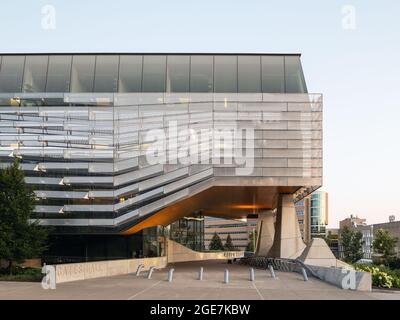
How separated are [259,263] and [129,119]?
1623cm

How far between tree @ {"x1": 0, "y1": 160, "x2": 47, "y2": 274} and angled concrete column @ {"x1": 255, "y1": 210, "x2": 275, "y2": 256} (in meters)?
31.8

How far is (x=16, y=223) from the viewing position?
106ft

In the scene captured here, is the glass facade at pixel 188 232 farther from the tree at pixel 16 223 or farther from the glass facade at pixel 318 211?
the glass facade at pixel 318 211

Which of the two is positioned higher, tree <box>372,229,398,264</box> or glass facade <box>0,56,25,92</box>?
glass facade <box>0,56,25,92</box>

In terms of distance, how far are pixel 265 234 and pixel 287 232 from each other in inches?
Answer: 652

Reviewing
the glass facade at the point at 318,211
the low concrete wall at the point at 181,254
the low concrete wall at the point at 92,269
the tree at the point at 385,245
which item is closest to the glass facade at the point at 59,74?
the low concrete wall at the point at 92,269

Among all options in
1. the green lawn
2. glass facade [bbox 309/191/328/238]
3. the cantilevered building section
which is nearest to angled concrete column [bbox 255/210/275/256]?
the cantilevered building section

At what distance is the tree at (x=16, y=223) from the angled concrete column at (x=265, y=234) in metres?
31.8

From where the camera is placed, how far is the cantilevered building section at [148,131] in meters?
45.4

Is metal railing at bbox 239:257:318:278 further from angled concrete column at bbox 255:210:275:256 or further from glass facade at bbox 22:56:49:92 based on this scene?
glass facade at bbox 22:56:49:92

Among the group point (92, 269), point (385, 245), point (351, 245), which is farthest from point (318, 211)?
point (92, 269)

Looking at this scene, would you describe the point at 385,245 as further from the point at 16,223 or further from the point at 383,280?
the point at 16,223

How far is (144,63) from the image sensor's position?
47656 mm

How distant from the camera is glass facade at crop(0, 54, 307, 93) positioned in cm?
4694
